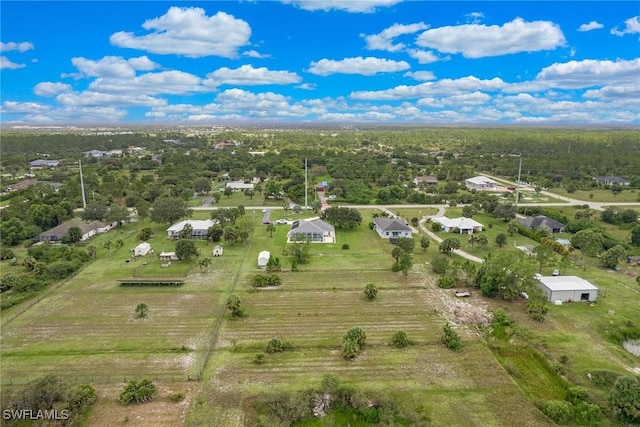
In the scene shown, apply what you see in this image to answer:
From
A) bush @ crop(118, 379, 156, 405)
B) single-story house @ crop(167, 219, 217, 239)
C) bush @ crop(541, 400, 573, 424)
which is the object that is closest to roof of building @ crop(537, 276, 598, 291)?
bush @ crop(541, 400, 573, 424)

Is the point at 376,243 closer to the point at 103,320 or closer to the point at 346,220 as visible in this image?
the point at 346,220

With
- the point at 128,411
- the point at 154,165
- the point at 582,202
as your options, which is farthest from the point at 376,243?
the point at 154,165

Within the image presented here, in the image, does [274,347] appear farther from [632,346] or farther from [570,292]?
[570,292]

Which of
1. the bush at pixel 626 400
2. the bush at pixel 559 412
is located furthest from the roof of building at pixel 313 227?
the bush at pixel 626 400

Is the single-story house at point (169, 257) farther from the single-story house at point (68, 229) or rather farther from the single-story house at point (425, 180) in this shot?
the single-story house at point (425, 180)

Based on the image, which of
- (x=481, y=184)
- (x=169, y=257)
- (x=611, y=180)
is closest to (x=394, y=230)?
(x=169, y=257)
